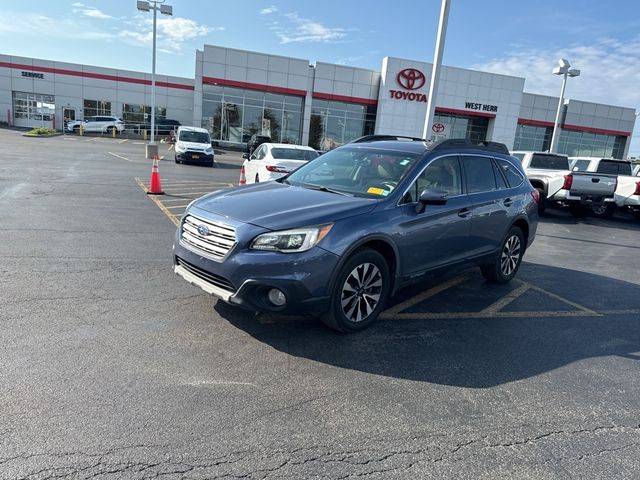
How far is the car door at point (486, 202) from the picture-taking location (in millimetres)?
5777

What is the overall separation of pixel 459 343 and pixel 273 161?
851 cm

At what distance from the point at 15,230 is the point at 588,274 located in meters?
9.37

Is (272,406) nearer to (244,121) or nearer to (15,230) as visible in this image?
(15,230)

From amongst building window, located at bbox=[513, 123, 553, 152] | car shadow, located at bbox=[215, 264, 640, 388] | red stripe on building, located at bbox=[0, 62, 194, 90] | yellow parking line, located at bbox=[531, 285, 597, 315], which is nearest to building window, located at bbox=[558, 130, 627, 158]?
building window, located at bbox=[513, 123, 553, 152]

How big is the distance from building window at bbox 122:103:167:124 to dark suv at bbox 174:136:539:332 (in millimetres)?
43991

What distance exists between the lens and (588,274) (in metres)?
7.87

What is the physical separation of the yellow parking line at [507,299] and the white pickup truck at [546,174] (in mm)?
8175

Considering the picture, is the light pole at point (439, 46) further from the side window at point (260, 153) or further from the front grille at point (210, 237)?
the front grille at point (210, 237)

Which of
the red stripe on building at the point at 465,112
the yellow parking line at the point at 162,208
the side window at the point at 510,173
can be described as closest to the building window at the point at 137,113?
the red stripe on building at the point at 465,112

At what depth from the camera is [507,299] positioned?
6078 millimetres

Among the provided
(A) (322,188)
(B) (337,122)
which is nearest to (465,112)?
(B) (337,122)

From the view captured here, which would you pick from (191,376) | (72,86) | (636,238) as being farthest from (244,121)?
(191,376)

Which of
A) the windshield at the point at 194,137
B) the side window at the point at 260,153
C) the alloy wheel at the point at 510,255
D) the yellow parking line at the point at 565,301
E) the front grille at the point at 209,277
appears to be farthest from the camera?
the windshield at the point at 194,137

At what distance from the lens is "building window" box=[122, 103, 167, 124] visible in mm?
45719
